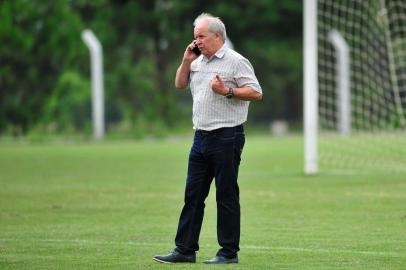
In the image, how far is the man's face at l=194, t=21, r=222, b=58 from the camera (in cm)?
901

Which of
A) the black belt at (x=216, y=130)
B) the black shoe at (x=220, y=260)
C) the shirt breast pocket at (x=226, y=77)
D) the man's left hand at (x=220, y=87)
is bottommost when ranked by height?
the black shoe at (x=220, y=260)

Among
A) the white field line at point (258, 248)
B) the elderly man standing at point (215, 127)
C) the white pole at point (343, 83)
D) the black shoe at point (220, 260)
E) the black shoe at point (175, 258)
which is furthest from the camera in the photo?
the white pole at point (343, 83)

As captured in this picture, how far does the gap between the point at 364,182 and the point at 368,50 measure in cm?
1752

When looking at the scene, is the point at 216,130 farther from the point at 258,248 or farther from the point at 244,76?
the point at 258,248

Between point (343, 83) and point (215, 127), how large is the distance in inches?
1014

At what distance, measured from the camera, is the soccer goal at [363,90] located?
24.4 meters

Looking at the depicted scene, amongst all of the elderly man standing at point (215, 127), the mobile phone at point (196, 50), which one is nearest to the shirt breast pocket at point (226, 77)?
the elderly man standing at point (215, 127)

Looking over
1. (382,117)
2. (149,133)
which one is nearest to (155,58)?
(149,133)

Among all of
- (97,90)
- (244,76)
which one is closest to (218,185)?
(244,76)

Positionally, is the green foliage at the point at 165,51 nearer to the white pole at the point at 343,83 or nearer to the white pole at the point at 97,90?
the white pole at the point at 97,90

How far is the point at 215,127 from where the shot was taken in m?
9.12

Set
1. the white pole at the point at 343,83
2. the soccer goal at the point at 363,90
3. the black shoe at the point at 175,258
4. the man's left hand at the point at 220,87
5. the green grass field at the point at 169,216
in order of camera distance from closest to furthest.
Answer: the man's left hand at the point at 220,87 < the black shoe at the point at 175,258 < the green grass field at the point at 169,216 < the soccer goal at the point at 363,90 < the white pole at the point at 343,83

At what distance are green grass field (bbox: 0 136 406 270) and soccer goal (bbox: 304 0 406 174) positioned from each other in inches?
79.8

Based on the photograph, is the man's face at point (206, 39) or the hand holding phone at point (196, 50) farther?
the hand holding phone at point (196, 50)
